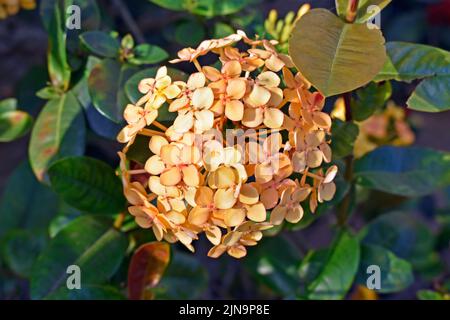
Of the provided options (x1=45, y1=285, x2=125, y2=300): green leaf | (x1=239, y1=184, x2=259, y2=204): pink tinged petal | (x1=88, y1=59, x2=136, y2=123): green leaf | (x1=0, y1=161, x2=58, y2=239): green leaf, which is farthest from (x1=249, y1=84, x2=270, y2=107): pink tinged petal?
(x1=0, y1=161, x2=58, y2=239): green leaf

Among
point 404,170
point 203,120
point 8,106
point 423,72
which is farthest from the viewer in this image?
point 8,106

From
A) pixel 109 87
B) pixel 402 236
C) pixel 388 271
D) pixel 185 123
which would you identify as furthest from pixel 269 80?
pixel 402 236

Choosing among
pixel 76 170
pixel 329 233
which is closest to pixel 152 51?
pixel 76 170

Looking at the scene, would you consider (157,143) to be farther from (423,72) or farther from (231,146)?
(423,72)

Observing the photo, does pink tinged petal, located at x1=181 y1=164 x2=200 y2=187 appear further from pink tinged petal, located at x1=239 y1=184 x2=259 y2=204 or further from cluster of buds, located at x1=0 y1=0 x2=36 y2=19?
cluster of buds, located at x1=0 y1=0 x2=36 y2=19

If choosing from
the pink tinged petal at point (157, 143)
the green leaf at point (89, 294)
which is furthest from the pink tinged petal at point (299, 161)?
the green leaf at point (89, 294)
